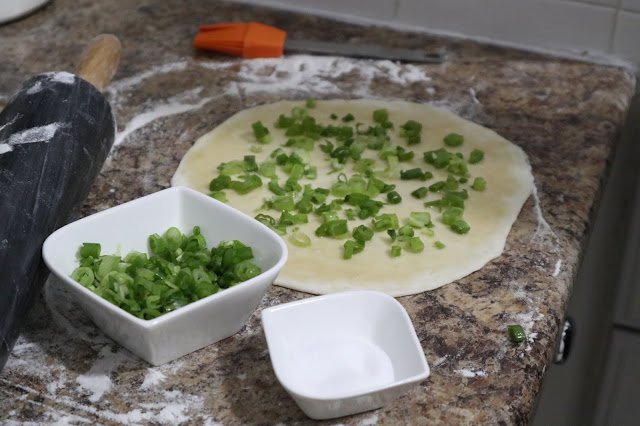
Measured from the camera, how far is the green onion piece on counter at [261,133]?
1.42 meters

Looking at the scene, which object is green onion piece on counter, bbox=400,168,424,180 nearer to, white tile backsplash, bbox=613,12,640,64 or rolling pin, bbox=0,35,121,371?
rolling pin, bbox=0,35,121,371

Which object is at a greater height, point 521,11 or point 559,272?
point 521,11

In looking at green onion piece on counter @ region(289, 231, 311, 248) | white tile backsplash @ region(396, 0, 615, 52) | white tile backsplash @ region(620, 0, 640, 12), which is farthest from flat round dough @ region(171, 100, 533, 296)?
white tile backsplash @ region(620, 0, 640, 12)

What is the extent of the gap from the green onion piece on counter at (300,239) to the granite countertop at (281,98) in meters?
0.10

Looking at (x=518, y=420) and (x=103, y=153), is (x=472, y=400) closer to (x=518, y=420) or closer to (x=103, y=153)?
(x=518, y=420)

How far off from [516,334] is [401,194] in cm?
36

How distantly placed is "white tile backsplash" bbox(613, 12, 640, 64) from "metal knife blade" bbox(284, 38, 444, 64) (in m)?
0.39

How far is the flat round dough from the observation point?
1113 mm

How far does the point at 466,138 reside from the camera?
146 centimetres

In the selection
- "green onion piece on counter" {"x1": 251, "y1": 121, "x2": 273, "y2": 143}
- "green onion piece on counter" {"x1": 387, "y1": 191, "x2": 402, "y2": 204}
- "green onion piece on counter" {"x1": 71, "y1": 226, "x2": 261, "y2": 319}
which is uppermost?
"green onion piece on counter" {"x1": 71, "y1": 226, "x2": 261, "y2": 319}

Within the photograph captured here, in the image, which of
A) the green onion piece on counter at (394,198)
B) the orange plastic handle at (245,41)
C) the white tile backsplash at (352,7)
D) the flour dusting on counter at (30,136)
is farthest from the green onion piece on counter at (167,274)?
the white tile backsplash at (352,7)

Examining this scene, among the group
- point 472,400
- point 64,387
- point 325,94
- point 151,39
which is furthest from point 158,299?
point 151,39

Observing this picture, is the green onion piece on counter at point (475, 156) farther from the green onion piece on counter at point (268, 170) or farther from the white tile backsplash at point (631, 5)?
the white tile backsplash at point (631, 5)

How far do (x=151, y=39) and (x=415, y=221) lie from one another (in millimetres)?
906
